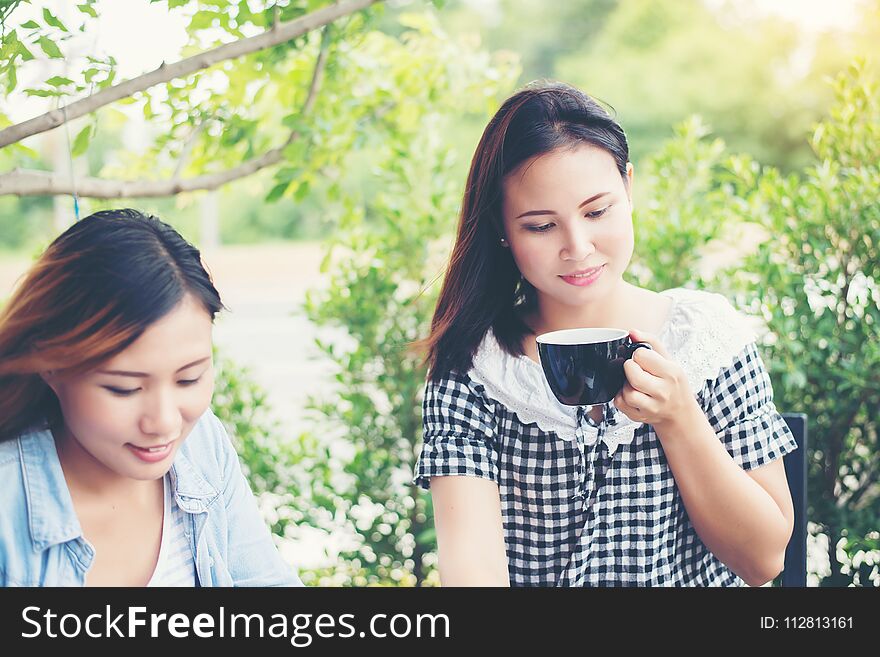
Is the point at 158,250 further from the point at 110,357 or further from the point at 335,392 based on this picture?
the point at 335,392

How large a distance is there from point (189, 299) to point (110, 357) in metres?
0.13

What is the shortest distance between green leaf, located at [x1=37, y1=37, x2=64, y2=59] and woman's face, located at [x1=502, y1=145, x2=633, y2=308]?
0.75 metres

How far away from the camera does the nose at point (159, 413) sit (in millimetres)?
1111

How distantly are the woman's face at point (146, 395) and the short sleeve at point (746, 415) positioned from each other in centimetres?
86

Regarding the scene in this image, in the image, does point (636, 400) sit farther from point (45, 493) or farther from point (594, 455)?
point (45, 493)

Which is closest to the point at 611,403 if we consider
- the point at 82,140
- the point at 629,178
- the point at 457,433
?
the point at 457,433

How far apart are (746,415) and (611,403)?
0.23 m

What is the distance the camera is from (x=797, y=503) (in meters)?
1.60

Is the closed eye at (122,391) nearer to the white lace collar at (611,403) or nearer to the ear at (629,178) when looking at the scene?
the white lace collar at (611,403)

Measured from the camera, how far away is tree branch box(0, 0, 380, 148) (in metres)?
1.40

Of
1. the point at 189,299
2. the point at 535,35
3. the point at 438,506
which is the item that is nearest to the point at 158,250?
the point at 189,299

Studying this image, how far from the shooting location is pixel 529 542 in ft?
5.10

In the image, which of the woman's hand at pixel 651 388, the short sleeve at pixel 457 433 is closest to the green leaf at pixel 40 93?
the short sleeve at pixel 457 433

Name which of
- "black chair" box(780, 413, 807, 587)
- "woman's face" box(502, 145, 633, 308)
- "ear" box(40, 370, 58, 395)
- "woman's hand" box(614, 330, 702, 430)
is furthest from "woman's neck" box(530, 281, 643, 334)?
"ear" box(40, 370, 58, 395)
